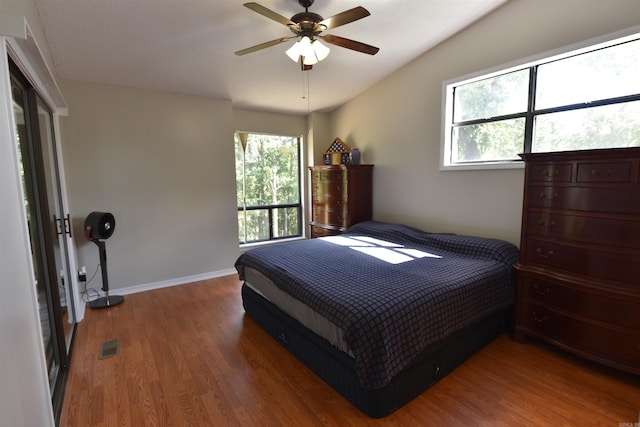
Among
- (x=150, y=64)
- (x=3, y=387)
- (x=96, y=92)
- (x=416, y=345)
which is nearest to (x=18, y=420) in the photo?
(x=3, y=387)

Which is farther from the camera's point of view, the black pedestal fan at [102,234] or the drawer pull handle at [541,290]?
the black pedestal fan at [102,234]

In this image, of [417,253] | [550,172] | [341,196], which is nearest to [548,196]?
[550,172]

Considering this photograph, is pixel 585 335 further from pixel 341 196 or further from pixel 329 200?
pixel 329 200

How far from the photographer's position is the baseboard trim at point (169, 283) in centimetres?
361

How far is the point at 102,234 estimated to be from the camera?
3.13 m

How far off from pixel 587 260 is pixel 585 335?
527mm

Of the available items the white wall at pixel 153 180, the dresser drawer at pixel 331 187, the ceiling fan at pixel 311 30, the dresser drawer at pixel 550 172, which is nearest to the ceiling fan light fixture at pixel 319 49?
the ceiling fan at pixel 311 30

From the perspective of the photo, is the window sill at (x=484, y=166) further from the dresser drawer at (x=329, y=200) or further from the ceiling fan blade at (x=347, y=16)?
the ceiling fan blade at (x=347, y=16)

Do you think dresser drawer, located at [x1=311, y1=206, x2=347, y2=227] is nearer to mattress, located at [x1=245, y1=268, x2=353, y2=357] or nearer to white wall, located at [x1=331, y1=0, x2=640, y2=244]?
white wall, located at [x1=331, y1=0, x2=640, y2=244]

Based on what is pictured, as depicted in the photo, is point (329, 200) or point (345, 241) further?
point (329, 200)

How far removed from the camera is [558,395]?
1904 millimetres

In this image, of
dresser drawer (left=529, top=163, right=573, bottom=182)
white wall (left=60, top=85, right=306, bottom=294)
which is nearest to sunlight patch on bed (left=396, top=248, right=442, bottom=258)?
dresser drawer (left=529, top=163, right=573, bottom=182)

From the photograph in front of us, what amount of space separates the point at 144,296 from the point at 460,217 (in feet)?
12.2

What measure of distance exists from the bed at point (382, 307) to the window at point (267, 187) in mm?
1935
